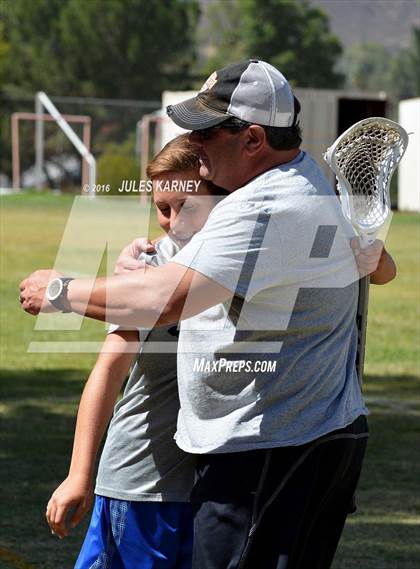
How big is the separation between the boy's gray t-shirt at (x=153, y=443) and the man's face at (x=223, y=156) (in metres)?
0.41

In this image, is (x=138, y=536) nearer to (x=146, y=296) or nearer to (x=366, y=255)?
(x=146, y=296)

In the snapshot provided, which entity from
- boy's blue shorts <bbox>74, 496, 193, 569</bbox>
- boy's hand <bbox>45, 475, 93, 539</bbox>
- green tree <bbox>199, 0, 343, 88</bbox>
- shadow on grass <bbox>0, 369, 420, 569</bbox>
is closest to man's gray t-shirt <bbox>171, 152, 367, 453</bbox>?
boy's hand <bbox>45, 475, 93, 539</bbox>

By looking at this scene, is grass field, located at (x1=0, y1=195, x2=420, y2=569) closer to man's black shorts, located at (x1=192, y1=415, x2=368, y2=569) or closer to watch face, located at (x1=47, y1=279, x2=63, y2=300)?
man's black shorts, located at (x1=192, y1=415, x2=368, y2=569)

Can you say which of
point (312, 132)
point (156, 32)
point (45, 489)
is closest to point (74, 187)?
point (312, 132)

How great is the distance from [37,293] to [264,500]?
0.72 metres

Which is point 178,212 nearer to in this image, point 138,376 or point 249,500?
point 138,376

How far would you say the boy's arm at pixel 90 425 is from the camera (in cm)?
321

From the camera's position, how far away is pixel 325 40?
8744 cm

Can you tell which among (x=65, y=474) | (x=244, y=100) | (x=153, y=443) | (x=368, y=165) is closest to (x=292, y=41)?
(x=65, y=474)

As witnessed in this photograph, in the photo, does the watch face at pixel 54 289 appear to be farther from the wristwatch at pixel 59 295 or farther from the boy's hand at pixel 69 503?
the boy's hand at pixel 69 503

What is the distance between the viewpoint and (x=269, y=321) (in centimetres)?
306

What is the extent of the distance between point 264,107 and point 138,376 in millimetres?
841

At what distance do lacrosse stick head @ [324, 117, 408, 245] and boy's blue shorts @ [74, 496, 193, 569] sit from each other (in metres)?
0.90

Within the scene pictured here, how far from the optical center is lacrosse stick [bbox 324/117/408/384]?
3.37m
